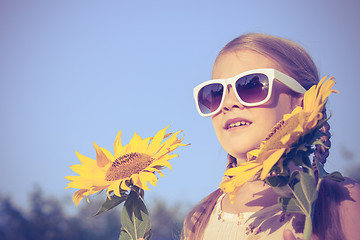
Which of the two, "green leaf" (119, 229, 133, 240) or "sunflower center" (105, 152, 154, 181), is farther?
"sunflower center" (105, 152, 154, 181)

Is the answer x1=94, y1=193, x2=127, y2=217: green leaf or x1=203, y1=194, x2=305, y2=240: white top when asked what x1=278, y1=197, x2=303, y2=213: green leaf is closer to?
x1=203, y1=194, x2=305, y2=240: white top

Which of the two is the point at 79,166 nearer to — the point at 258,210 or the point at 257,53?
the point at 258,210

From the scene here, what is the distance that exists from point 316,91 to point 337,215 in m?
0.76

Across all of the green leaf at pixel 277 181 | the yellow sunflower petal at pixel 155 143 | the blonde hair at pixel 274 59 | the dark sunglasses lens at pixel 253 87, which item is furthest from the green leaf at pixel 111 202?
the blonde hair at pixel 274 59

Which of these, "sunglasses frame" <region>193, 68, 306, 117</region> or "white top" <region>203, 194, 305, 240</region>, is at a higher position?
"sunglasses frame" <region>193, 68, 306, 117</region>

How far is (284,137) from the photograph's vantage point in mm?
1763

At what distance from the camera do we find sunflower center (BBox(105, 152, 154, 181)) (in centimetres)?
227

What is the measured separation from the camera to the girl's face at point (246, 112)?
2.69m

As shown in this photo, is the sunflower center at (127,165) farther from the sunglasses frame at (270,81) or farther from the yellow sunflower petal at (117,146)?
the sunglasses frame at (270,81)

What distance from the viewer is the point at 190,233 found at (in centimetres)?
320

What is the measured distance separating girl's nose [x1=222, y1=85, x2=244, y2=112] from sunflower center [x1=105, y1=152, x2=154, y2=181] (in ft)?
2.22

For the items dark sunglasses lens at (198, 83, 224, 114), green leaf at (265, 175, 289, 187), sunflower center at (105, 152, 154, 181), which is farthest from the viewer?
dark sunglasses lens at (198, 83, 224, 114)

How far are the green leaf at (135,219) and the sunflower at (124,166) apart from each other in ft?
0.32

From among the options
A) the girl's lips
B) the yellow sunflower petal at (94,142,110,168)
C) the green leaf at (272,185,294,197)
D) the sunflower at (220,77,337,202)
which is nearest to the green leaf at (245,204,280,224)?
the girl's lips
